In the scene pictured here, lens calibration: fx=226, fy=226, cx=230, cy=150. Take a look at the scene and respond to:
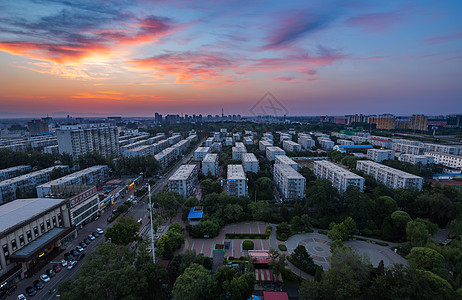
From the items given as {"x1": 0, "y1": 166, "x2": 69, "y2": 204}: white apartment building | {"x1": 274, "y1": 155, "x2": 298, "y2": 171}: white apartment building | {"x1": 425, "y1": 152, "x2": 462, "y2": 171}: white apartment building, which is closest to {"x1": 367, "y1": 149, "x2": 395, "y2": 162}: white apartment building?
{"x1": 425, "y1": 152, "x2": 462, "y2": 171}: white apartment building

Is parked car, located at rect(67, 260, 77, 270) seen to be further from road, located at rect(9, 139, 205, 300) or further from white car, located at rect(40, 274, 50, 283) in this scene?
white car, located at rect(40, 274, 50, 283)

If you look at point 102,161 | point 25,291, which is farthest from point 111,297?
point 102,161

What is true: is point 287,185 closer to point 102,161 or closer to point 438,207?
point 438,207

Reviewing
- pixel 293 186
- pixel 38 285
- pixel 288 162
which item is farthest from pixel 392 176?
pixel 38 285

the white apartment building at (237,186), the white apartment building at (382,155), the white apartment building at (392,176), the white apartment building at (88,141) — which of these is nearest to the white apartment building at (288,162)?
the white apartment building at (237,186)

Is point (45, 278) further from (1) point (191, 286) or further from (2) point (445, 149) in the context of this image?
(2) point (445, 149)

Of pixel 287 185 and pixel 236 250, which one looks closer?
pixel 236 250
